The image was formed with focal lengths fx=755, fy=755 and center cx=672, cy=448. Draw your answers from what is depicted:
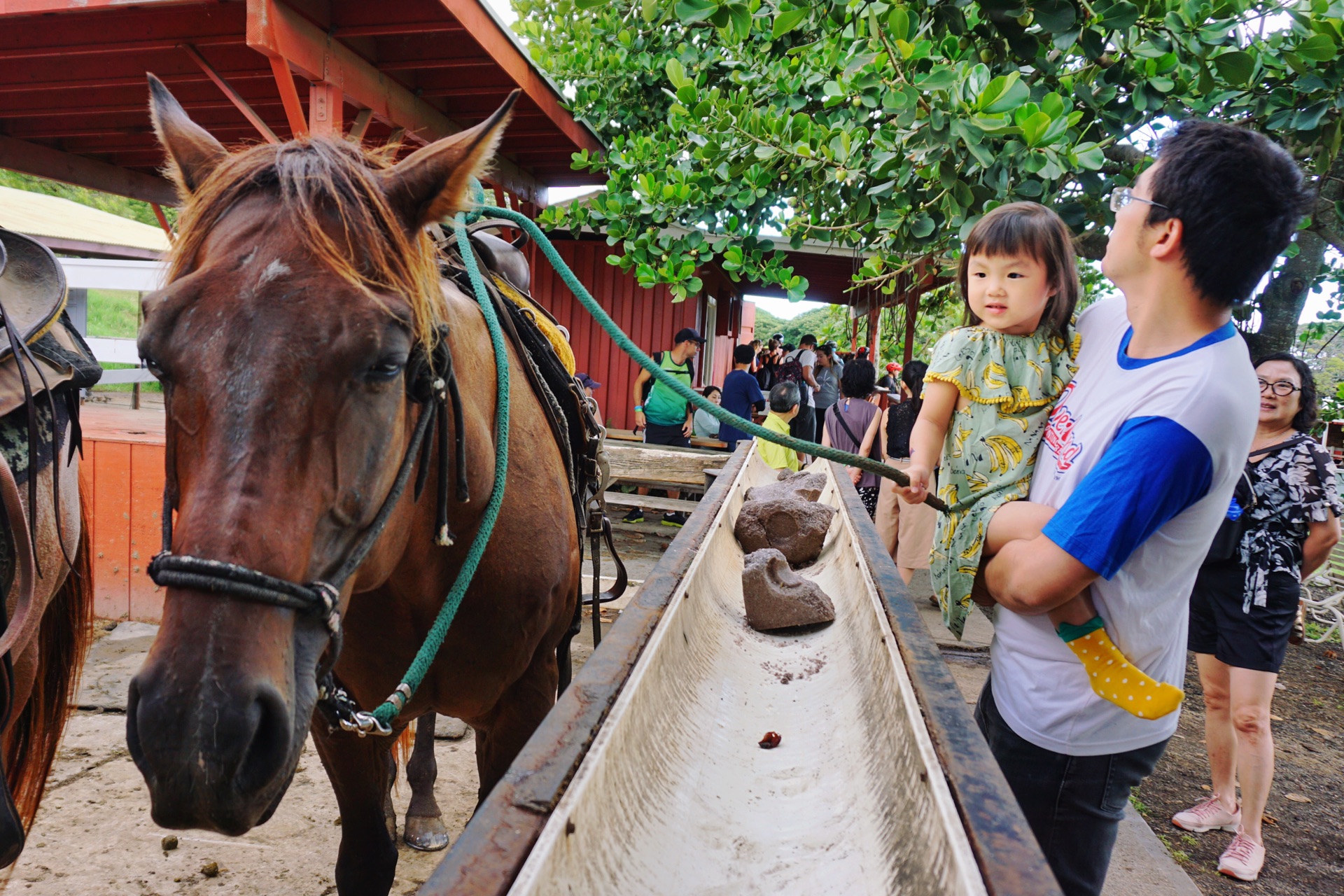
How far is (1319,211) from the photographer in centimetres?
492

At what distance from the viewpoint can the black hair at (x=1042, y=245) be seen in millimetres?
1793

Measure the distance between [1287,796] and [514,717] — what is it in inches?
159

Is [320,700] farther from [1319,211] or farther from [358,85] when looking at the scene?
[1319,211]

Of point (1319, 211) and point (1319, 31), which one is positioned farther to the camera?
point (1319, 211)

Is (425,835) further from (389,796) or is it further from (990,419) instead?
(990,419)

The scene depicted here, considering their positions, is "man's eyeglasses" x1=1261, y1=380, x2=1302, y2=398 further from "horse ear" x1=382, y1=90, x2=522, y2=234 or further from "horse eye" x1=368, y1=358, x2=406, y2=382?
"horse eye" x1=368, y1=358, x2=406, y2=382

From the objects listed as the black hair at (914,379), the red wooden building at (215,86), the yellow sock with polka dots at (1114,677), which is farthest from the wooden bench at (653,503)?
the yellow sock with polka dots at (1114,677)

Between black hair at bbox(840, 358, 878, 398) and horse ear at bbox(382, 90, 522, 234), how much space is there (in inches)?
223

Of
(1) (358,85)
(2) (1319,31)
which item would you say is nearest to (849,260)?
(1) (358,85)

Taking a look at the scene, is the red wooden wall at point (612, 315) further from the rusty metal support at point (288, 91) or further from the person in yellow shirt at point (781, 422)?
the rusty metal support at point (288, 91)

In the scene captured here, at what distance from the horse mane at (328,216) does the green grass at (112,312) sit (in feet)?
91.8

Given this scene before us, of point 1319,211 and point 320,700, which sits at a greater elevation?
point 1319,211

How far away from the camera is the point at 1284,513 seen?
3188 mm

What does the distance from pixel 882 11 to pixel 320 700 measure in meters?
3.05
